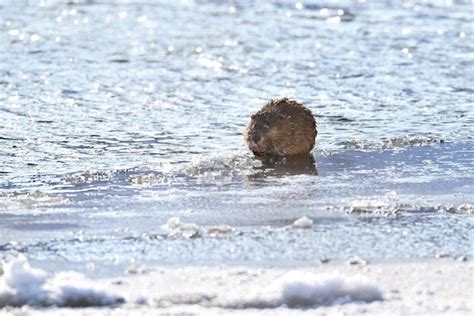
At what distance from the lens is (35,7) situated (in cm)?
2000

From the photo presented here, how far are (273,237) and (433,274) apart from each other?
1.08 meters

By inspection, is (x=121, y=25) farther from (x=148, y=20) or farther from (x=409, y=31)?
(x=409, y=31)

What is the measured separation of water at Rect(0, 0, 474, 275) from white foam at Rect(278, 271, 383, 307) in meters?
0.58

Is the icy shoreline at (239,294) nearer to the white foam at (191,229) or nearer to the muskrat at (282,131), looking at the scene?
the white foam at (191,229)

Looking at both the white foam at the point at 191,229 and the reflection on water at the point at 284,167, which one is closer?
the white foam at the point at 191,229

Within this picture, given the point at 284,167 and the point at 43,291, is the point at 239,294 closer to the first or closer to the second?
the point at 43,291

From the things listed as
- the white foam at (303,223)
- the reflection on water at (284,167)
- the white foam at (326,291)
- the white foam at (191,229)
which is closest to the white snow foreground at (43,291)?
the white foam at (326,291)

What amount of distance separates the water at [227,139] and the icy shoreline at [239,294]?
0.36 meters

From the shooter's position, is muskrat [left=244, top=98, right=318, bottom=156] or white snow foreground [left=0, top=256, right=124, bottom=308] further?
muskrat [left=244, top=98, right=318, bottom=156]

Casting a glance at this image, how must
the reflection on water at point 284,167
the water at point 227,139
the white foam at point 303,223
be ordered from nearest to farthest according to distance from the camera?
the water at point 227,139 < the white foam at point 303,223 < the reflection on water at point 284,167

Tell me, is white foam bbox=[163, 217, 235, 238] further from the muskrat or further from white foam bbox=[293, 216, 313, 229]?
the muskrat

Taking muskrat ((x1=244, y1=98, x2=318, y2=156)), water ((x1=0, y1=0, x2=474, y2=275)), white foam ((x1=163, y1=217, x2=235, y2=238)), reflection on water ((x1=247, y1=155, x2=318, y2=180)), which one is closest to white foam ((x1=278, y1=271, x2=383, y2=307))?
→ water ((x1=0, y1=0, x2=474, y2=275))

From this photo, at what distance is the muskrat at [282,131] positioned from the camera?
29.9 feet

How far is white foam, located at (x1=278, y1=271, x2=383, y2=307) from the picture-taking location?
18.0ft
